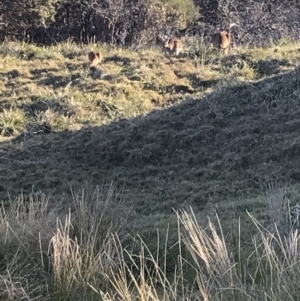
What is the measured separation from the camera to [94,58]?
1478cm

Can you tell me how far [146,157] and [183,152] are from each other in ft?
1.75

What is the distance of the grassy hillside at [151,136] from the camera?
271 inches

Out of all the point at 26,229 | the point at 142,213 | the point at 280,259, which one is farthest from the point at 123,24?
the point at 280,259

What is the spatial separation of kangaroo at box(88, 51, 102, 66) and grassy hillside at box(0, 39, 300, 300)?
0.77 ft

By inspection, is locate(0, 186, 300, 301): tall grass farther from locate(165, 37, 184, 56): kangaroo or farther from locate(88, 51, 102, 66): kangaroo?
locate(165, 37, 184, 56): kangaroo

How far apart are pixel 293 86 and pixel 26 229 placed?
674 cm

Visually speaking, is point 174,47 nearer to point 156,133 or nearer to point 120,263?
point 156,133

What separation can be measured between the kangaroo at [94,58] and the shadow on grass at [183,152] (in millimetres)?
3954

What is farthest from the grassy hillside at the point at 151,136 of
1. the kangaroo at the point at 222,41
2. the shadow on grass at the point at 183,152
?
the kangaroo at the point at 222,41

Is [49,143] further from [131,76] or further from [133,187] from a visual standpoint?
[131,76]

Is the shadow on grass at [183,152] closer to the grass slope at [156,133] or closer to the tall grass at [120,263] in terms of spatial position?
the grass slope at [156,133]

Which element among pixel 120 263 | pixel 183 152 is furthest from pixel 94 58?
pixel 120 263

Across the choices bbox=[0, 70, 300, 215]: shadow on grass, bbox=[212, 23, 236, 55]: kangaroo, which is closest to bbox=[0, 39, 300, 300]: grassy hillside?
bbox=[0, 70, 300, 215]: shadow on grass

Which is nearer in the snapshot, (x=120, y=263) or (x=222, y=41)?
(x=120, y=263)
